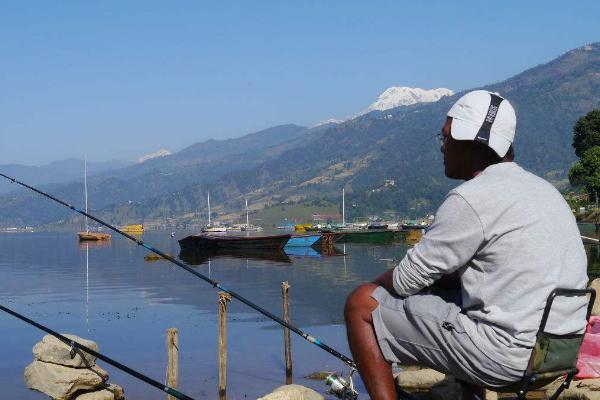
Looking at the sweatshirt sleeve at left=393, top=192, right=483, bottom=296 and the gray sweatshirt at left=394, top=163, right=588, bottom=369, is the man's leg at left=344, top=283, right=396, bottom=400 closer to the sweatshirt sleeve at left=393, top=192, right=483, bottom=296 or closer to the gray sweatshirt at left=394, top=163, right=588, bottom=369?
the sweatshirt sleeve at left=393, top=192, right=483, bottom=296

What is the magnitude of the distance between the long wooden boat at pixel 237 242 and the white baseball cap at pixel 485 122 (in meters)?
80.0

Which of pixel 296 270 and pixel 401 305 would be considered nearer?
pixel 401 305

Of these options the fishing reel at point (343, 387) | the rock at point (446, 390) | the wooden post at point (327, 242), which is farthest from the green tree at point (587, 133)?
the fishing reel at point (343, 387)

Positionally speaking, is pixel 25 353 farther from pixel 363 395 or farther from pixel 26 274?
pixel 26 274

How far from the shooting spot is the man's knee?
437 cm

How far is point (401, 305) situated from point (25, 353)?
22.2 meters

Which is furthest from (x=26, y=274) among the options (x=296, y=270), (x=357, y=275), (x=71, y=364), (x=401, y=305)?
(x=401, y=305)

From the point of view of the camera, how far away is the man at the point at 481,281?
4.02 metres

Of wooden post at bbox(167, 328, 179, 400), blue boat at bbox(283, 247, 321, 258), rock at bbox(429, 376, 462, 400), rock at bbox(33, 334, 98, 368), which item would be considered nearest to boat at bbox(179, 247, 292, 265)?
blue boat at bbox(283, 247, 321, 258)

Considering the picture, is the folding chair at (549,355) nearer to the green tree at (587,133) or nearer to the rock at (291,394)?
the rock at (291,394)

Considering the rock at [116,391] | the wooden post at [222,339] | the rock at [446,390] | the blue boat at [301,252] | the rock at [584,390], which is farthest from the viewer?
the blue boat at [301,252]

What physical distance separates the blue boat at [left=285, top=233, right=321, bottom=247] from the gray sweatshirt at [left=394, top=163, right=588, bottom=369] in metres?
83.7

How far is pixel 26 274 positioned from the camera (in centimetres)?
6631

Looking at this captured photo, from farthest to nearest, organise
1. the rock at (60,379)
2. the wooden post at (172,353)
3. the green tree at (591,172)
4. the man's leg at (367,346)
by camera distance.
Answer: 1. the green tree at (591,172)
2. the rock at (60,379)
3. the wooden post at (172,353)
4. the man's leg at (367,346)
